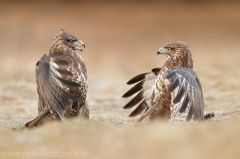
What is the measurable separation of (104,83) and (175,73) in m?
6.28

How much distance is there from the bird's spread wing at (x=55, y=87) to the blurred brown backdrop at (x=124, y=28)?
313 inches

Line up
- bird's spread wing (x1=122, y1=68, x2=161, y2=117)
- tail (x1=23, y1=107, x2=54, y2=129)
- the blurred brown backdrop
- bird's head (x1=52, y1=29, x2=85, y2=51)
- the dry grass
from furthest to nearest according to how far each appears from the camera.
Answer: the blurred brown backdrop, the dry grass, bird's spread wing (x1=122, y1=68, x2=161, y2=117), bird's head (x1=52, y1=29, x2=85, y2=51), tail (x1=23, y1=107, x2=54, y2=129)

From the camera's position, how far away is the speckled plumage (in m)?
6.63

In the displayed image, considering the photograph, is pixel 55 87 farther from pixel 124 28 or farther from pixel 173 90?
pixel 124 28

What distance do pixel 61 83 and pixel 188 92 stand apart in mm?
1501

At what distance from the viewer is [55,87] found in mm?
6957

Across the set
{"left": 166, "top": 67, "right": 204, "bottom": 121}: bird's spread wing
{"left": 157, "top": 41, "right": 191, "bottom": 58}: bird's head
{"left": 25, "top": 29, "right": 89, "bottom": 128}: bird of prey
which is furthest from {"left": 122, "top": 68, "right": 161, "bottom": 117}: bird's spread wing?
{"left": 166, "top": 67, "right": 204, "bottom": 121}: bird's spread wing

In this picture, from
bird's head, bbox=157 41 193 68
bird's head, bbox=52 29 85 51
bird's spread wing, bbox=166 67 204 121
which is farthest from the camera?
bird's head, bbox=52 29 85 51

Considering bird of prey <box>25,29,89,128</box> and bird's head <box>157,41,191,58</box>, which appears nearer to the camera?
bird of prey <box>25,29,89,128</box>

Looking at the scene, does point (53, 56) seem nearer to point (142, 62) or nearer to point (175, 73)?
point (175, 73)

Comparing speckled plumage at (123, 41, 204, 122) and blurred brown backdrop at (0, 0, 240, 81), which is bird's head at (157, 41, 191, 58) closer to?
speckled plumage at (123, 41, 204, 122)

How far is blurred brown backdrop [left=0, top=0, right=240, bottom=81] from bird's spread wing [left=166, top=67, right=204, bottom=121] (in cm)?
817

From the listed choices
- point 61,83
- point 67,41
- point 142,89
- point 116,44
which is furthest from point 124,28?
point 61,83

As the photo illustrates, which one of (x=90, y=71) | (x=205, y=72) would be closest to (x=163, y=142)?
(x=205, y=72)
